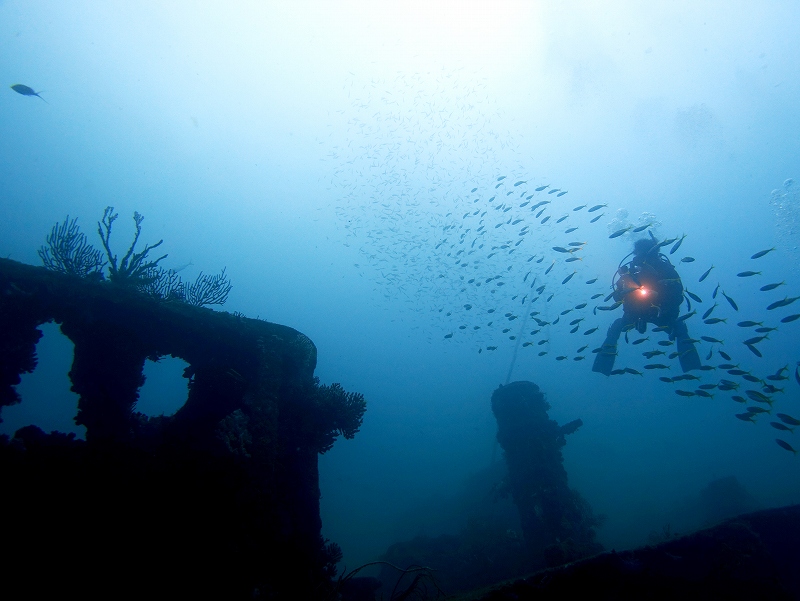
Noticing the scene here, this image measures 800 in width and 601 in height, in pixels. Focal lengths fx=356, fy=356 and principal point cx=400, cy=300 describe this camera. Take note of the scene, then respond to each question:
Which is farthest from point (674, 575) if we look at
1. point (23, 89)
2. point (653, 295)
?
point (23, 89)

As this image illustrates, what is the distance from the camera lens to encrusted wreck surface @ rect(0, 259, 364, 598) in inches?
161

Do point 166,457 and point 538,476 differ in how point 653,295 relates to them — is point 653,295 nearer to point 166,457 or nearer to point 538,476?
point 538,476

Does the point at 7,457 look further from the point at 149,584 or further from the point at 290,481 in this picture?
the point at 290,481

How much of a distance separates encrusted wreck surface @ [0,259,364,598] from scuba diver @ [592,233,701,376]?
8606mm

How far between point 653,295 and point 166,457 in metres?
12.2

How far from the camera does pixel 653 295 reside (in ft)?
34.0

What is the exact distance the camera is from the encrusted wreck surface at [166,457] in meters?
4.08

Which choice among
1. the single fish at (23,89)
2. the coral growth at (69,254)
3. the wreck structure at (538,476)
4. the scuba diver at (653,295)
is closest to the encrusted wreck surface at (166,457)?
the coral growth at (69,254)

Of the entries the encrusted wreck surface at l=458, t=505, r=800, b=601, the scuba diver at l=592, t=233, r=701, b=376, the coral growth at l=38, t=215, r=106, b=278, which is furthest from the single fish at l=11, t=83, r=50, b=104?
the scuba diver at l=592, t=233, r=701, b=376

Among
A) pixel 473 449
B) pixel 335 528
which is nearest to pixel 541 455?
pixel 335 528

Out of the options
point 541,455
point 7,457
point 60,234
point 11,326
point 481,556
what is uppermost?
point 60,234

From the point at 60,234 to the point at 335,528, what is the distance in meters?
51.8

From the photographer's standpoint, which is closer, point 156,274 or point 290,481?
point 290,481

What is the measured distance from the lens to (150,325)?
7629mm
